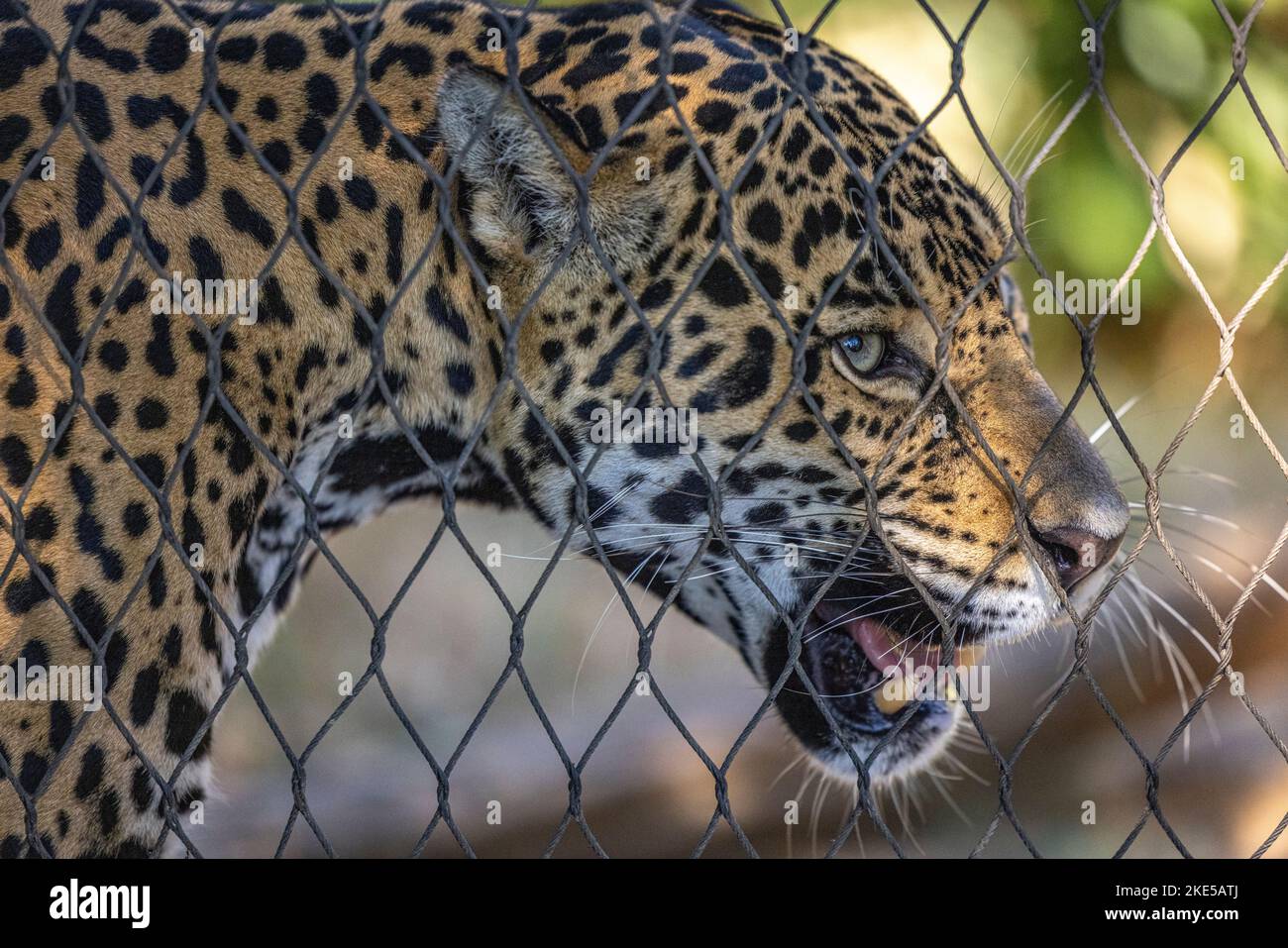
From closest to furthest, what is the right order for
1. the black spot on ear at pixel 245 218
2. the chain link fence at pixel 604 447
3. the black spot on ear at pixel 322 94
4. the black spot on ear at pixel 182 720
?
the chain link fence at pixel 604 447, the black spot on ear at pixel 182 720, the black spot on ear at pixel 245 218, the black spot on ear at pixel 322 94

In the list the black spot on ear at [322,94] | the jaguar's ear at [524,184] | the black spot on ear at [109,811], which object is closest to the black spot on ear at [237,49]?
the black spot on ear at [322,94]

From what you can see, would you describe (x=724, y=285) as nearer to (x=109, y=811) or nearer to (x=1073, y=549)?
(x=1073, y=549)

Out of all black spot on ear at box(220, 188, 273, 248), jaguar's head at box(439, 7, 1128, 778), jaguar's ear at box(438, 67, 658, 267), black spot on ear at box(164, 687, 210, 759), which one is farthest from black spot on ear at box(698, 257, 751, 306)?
black spot on ear at box(164, 687, 210, 759)

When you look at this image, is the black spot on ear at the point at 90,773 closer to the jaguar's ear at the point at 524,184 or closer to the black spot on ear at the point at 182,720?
the black spot on ear at the point at 182,720

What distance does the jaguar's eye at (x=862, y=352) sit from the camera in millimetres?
2885

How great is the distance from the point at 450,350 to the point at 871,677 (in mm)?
1310

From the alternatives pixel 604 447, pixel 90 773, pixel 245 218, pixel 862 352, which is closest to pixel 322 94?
pixel 245 218

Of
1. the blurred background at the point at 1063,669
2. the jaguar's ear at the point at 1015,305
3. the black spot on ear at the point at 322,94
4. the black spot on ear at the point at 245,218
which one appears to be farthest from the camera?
the blurred background at the point at 1063,669

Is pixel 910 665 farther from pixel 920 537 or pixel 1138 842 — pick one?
pixel 1138 842

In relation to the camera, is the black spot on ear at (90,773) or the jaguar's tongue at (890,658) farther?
the jaguar's tongue at (890,658)

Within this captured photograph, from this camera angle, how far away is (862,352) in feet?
9.51

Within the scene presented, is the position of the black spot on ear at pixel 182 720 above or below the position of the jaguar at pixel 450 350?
below

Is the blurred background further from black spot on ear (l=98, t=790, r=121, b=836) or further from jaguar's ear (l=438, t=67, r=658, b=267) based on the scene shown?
jaguar's ear (l=438, t=67, r=658, b=267)

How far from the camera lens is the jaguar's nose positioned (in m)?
2.69
